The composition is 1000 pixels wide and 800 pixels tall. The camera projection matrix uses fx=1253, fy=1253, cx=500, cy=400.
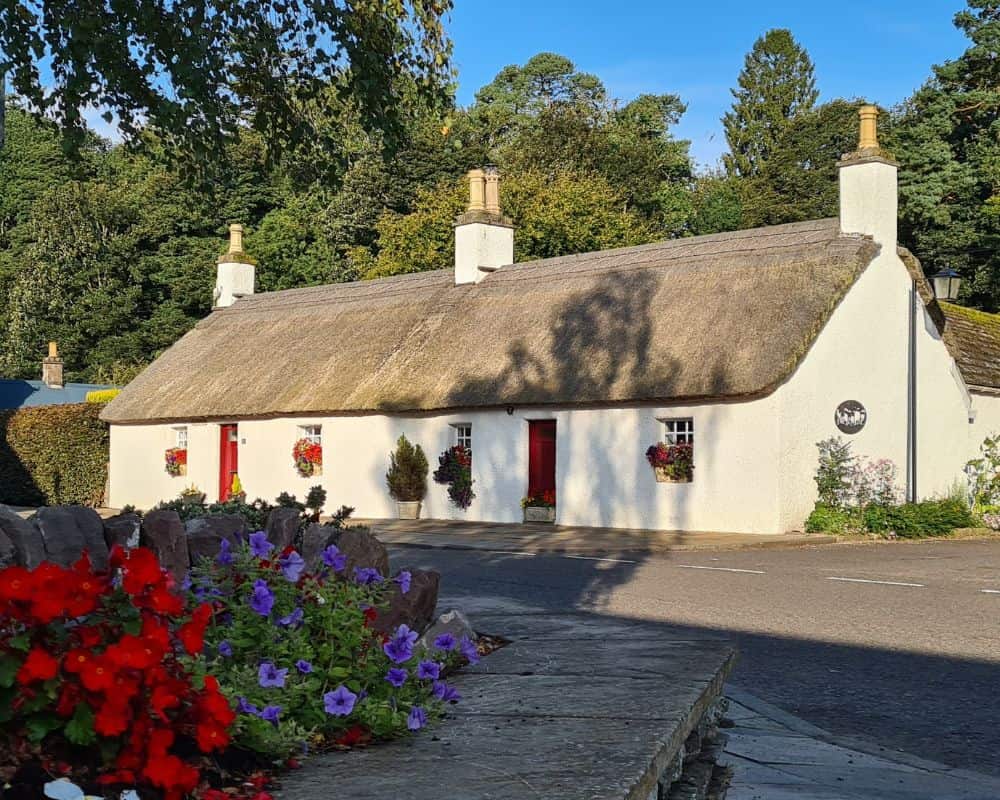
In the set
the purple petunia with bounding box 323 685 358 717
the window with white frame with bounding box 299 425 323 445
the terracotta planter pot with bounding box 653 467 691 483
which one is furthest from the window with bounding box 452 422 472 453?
the purple petunia with bounding box 323 685 358 717

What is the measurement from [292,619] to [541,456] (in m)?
20.6

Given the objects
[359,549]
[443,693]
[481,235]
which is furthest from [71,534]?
[481,235]

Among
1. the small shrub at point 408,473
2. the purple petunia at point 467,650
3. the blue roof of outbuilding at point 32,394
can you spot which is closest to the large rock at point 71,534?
the purple petunia at point 467,650

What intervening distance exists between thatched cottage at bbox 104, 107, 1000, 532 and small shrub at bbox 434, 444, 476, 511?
9.5 inches

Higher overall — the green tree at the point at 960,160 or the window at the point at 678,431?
the green tree at the point at 960,160

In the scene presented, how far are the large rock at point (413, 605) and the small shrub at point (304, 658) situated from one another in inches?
23.2

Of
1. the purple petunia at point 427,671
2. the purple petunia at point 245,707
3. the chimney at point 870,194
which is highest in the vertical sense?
the chimney at point 870,194

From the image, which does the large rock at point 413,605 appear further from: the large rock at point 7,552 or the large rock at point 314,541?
the large rock at point 7,552

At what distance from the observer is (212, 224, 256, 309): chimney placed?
37469 mm

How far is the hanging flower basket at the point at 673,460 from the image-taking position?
874 inches

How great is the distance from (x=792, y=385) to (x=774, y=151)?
37395 mm

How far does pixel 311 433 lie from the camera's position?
94.7 feet

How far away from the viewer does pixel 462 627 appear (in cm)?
550

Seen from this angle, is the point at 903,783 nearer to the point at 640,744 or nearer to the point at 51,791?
the point at 640,744
